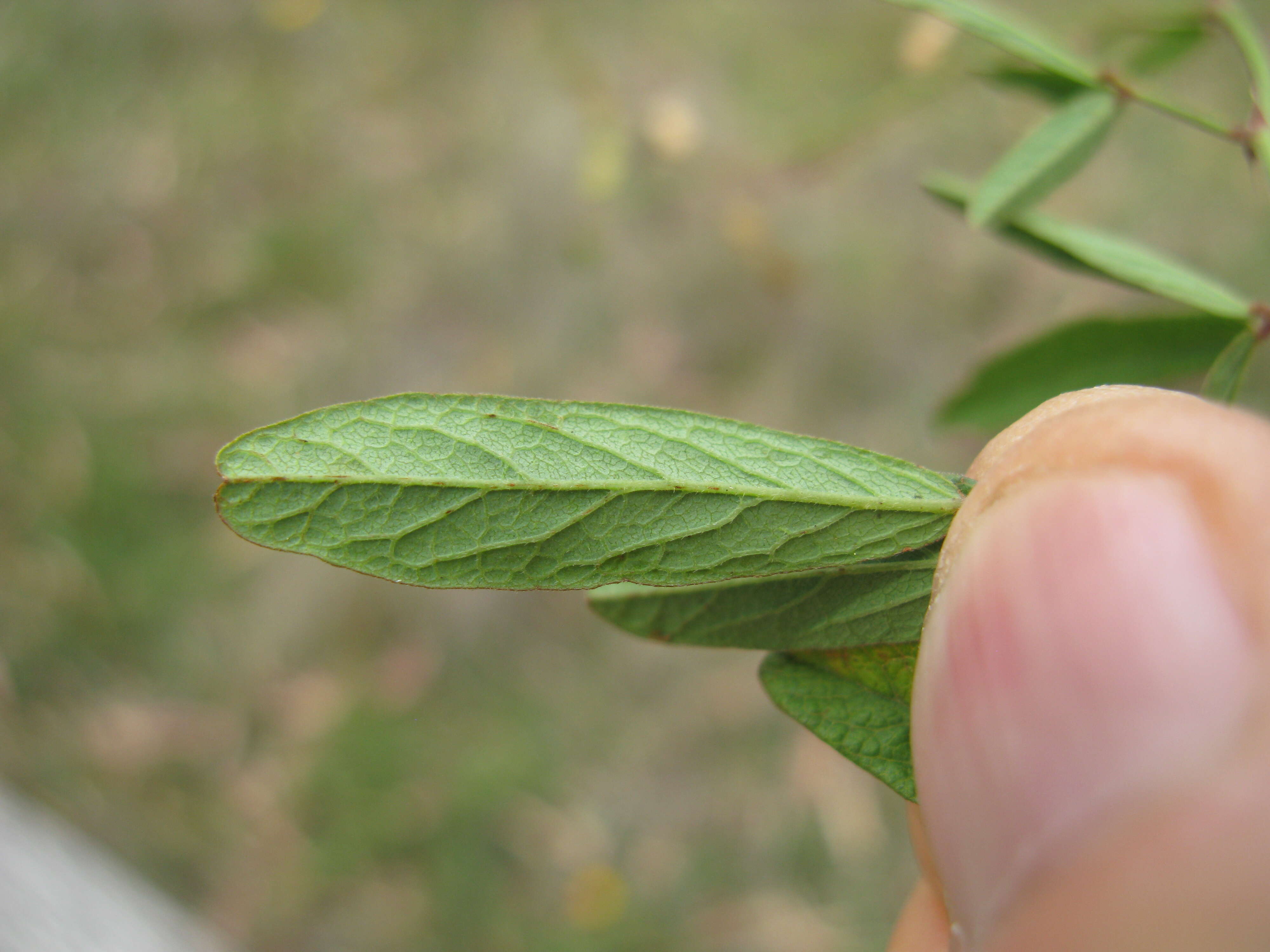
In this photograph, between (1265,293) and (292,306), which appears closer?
(1265,293)

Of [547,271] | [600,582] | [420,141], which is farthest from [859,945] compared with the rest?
[420,141]

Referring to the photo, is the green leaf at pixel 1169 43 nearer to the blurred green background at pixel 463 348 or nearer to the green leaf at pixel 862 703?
the blurred green background at pixel 463 348

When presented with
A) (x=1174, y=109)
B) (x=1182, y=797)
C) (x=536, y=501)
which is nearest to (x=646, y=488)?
(x=536, y=501)

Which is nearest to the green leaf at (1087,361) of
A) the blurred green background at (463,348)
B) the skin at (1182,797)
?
the skin at (1182,797)

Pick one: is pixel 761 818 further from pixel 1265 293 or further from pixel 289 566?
pixel 1265 293

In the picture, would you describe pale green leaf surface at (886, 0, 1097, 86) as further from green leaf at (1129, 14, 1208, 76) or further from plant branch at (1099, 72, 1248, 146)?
green leaf at (1129, 14, 1208, 76)

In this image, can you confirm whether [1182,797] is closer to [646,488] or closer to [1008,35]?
[646,488]

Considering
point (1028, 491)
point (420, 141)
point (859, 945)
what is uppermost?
point (420, 141)
